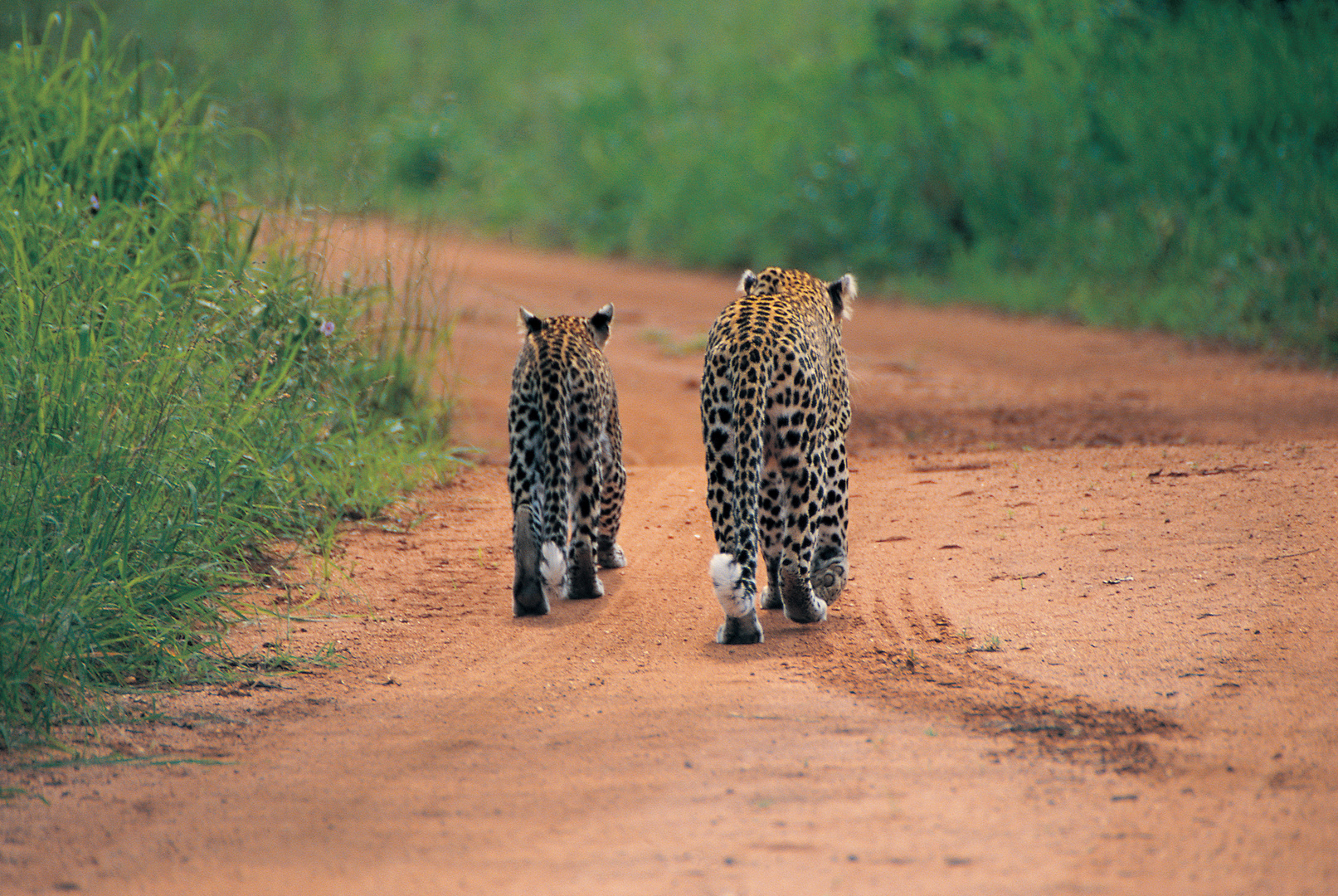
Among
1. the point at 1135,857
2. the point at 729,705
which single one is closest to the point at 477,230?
the point at 729,705

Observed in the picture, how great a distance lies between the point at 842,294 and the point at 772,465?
1191mm

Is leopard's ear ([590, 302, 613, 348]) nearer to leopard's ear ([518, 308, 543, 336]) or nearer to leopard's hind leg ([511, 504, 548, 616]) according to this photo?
leopard's ear ([518, 308, 543, 336])

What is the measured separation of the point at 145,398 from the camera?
196 inches

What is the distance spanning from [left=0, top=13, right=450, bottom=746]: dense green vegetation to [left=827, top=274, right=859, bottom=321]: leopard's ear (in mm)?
2423

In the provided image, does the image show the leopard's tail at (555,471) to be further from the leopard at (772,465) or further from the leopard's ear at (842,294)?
the leopard's ear at (842,294)

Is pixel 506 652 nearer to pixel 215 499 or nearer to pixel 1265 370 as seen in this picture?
pixel 215 499

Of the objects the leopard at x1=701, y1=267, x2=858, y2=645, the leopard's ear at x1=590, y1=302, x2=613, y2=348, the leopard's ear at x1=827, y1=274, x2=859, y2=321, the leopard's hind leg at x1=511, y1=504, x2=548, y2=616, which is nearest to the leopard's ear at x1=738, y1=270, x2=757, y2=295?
the leopard at x1=701, y1=267, x2=858, y2=645

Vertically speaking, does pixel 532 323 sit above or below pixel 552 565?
above

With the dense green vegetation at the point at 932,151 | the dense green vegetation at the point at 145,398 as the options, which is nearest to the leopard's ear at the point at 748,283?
the dense green vegetation at the point at 145,398

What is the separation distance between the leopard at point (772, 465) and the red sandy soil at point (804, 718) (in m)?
0.20

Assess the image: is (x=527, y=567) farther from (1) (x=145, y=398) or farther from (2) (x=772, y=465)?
(1) (x=145, y=398)

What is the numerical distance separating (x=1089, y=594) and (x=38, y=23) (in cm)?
775

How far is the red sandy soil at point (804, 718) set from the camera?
3.35 metres

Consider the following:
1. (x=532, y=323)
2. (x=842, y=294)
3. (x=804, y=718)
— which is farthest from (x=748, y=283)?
(x=804, y=718)
